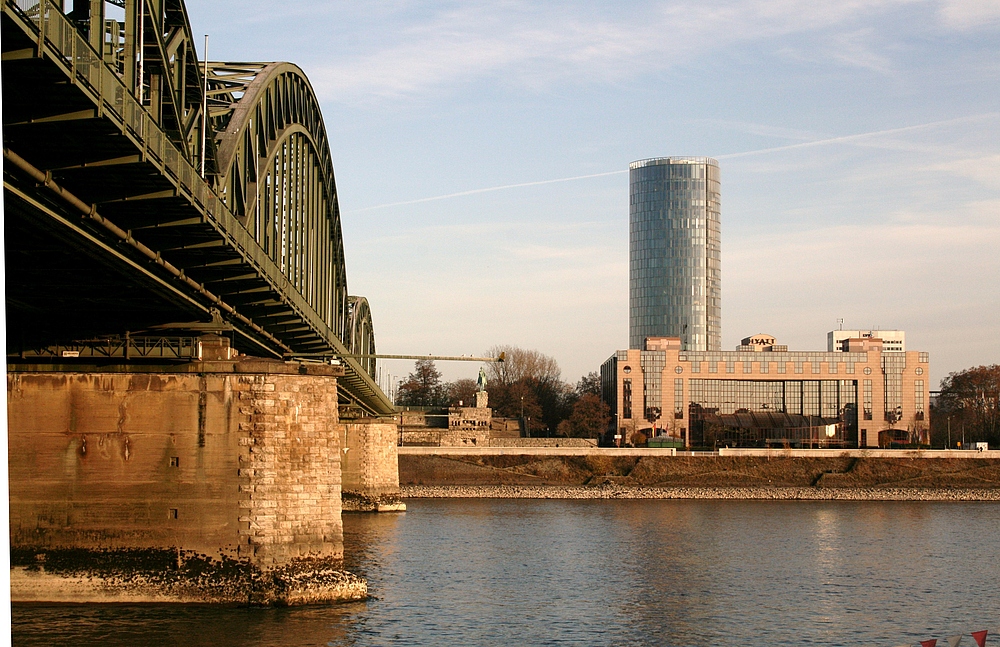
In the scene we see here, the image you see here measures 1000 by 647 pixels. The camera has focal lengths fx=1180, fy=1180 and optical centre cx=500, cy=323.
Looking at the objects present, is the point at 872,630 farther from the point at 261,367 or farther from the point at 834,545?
the point at 834,545

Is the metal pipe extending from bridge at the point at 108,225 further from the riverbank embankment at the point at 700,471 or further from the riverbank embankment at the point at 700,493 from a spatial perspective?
the riverbank embankment at the point at 700,471

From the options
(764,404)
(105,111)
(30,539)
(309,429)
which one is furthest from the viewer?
(764,404)

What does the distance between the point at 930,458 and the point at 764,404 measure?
3904cm

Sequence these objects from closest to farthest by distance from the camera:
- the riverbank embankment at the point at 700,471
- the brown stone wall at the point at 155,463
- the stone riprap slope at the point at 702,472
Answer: the brown stone wall at the point at 155,463, the riverbank embankment at the point at 700,471, the stone riprap slope at the point at 702,472

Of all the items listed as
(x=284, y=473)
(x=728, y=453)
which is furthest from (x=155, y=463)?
(x=728, y=453)

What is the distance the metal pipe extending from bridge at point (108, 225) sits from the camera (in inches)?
729

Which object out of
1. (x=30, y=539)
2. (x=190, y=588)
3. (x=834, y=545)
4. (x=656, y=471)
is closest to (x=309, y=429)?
(x=190, y=588)

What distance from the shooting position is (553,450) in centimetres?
10844

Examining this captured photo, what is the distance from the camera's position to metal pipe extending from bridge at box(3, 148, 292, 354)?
60.7 ft

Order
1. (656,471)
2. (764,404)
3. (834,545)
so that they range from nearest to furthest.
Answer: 1. (834,545)
2. (656,471)
3. (764,404)

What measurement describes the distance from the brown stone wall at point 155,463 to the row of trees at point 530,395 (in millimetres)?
106257

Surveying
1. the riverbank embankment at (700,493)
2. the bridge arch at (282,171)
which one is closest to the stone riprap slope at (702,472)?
the riverbank embankment at (700,493)

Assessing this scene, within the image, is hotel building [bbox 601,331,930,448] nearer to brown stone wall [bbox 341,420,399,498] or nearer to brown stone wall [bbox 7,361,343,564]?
brown stone wall [bbox 341,420,399,498]

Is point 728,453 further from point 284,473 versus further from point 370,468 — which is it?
point 284,473
